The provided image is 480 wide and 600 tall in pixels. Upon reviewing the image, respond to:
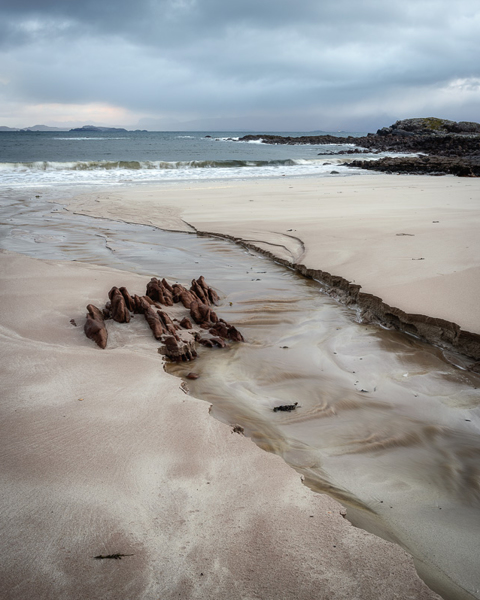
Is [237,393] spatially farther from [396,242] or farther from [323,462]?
[396,242]

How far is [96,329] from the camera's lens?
3020mm

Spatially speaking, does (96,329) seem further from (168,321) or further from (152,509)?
(152,509)

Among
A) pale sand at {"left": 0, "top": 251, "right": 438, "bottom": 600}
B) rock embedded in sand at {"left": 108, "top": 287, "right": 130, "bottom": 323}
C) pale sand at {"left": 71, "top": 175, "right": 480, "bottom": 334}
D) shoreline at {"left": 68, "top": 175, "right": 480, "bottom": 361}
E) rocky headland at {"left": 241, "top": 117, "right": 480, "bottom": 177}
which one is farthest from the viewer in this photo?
rocky headland at {"left": 241, "top": 117, "right": 480, "bottom": 177}

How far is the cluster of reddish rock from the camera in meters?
3.01

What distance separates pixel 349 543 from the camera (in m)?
1.46

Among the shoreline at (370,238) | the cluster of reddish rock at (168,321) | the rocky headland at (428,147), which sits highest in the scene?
the rocky headland at (428,147)

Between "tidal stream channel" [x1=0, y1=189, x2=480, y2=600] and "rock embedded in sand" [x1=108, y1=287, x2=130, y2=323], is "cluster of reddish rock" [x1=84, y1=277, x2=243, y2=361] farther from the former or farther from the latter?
"tidal stream channel" [x1=0, y1=189, x2=480, y2=600]

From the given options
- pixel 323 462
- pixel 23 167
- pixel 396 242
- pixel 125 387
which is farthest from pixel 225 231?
pixel 23 167

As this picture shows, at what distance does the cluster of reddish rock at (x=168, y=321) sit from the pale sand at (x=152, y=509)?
513 millimetres

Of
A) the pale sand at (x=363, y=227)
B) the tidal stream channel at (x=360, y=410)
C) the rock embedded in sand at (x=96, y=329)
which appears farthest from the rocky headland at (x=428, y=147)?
the rock embedded in sand at (x=96, y=329)

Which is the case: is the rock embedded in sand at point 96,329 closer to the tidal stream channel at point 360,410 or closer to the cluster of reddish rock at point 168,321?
the cluster of reddish rock at point 168,321

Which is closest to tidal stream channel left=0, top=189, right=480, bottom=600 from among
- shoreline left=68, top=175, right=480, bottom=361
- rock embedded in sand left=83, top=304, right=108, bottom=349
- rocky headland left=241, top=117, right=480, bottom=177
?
shoreline left=68, top=175, right=480, bottom=361

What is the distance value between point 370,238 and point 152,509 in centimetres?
497

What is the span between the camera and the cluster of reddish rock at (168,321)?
3014 millimetres
